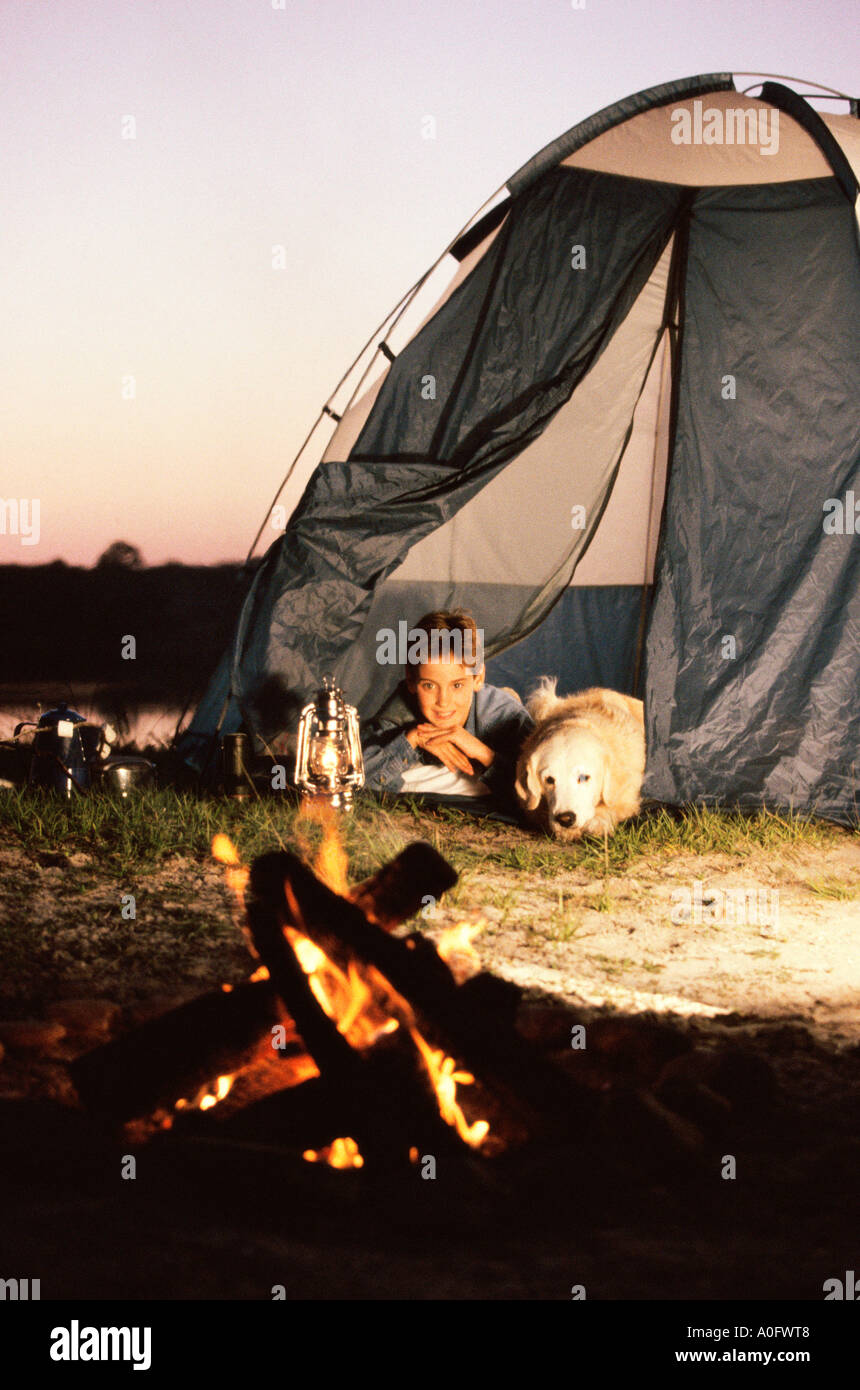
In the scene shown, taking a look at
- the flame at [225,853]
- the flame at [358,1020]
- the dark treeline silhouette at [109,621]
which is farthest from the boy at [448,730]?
the dark treeline silhouette at [109,621]

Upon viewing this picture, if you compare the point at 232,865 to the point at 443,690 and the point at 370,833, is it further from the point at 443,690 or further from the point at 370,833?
the point at 443,690

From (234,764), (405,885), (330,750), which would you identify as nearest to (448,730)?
(330,750)

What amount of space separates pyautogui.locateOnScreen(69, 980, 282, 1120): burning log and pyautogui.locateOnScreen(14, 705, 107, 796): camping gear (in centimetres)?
324

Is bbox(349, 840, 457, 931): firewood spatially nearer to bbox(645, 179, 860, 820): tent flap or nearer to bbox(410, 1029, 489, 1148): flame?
bbox(410, 1029, 489, 1148): flame

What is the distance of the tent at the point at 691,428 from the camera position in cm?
505

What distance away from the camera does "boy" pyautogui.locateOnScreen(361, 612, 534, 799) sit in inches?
203

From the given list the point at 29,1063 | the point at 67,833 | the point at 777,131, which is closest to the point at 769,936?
the point at 29,1063

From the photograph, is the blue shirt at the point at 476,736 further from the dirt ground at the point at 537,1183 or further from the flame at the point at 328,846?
the dirt ground at the point at 537,1183

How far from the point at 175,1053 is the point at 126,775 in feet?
10.9

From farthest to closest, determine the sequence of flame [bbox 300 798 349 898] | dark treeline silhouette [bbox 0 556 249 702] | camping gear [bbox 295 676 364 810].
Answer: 1. dark treeline silhouette [bbox 0 556 249 702]
2. camping gear [bbox 295 676 364 810]
3. flame [bbox 300 798 349 898]

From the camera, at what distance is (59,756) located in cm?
520

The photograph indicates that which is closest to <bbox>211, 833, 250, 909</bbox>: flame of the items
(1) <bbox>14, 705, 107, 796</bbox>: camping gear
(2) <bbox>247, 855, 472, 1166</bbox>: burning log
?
(1) <bbox>14, 705, 107, 796</bbox>: camping gear

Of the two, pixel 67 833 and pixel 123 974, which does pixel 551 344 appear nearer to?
pixel 67 833
